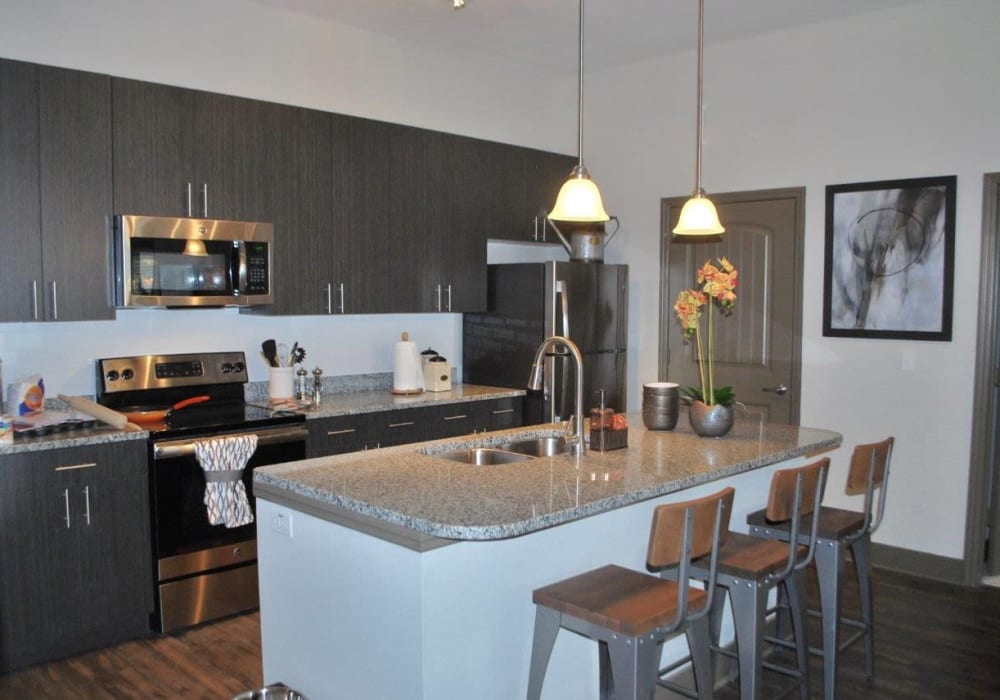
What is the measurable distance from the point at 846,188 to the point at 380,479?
3427mm

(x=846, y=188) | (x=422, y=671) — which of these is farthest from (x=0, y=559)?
(x=846, y=188)

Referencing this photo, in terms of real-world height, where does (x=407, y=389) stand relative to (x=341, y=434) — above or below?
above

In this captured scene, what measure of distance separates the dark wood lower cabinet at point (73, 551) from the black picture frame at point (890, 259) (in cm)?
370

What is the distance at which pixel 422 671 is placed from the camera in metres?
2.07

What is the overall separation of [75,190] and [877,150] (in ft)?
13.2

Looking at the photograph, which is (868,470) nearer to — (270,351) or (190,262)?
(270,351)

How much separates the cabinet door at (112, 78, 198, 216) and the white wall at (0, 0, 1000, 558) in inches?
12.0

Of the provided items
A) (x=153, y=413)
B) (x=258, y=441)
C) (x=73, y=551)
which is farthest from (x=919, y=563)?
(x=73, y=551)

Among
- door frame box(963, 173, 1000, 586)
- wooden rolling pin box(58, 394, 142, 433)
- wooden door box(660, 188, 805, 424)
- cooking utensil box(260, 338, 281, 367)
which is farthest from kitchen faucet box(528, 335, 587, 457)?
door frame box(963, 173, 1000, 586)

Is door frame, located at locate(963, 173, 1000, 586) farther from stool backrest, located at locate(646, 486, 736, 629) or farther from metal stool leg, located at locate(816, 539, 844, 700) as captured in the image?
stool backrest, located at locate(646, 486, 736, 629)

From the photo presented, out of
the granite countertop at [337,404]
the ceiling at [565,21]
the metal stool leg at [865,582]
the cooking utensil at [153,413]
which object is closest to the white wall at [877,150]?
the ceiling at [565,21]

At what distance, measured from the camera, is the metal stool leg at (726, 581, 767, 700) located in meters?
2.52

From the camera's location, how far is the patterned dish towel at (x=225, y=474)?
3.57 metres

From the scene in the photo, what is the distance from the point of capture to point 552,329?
496 cm
